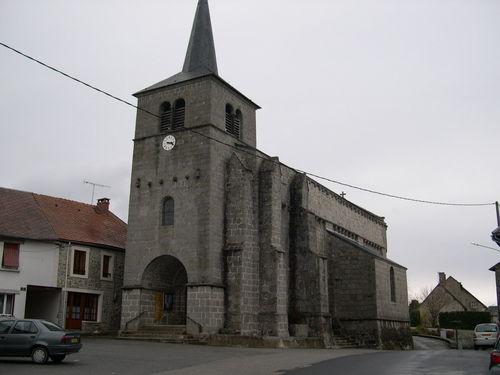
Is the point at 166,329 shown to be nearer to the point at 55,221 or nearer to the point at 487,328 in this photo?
the point at 55,221

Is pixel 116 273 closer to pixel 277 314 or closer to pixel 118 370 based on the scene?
pixel 277 314

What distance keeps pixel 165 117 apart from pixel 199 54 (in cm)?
419

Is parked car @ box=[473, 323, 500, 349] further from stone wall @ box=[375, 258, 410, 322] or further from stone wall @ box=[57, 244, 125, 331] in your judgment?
stone wall @ box=[57, 244, 125, 331]

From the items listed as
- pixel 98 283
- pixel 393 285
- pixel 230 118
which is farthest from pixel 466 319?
pixel 98 283

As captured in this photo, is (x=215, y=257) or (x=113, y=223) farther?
(x=113, y=223)

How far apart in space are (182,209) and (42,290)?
8928 millimetres

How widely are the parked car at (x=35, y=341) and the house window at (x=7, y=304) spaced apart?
11694 millimetres

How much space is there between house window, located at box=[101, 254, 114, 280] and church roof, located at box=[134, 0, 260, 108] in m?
9.14

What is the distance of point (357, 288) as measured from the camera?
31.3 m

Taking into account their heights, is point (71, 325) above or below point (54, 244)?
below

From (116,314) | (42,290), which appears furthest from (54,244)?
(116,314)

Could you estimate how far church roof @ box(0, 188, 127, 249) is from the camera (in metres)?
28.0

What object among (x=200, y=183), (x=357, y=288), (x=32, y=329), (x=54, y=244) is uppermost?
(x=200, y=183)

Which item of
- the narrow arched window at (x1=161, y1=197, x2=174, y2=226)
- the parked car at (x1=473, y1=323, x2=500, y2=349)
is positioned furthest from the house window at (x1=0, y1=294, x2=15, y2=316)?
the parked car at (x1=473, y1=323, x2=500, y2=349)
